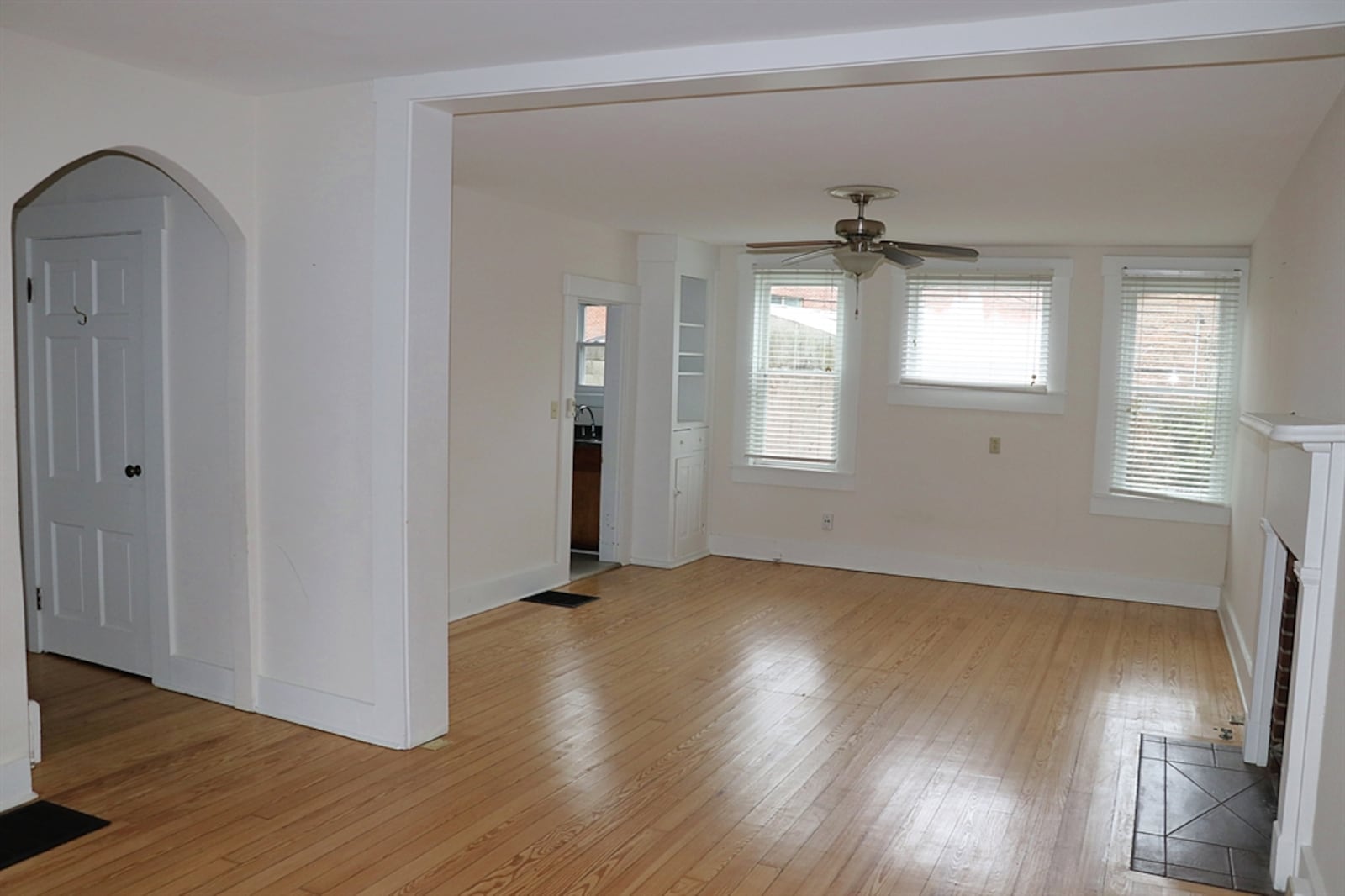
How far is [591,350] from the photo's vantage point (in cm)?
883

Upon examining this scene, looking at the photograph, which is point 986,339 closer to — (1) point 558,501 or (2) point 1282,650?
(1) point 558,501

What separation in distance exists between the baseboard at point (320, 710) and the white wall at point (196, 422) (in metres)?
0.27

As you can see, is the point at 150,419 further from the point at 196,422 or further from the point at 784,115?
the point at 784,115

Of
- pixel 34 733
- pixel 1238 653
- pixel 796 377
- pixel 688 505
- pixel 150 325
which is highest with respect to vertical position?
pixel 150 325

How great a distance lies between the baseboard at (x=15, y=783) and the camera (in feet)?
11.0

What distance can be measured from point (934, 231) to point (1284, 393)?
2.90 metres

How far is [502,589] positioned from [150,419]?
248 cm

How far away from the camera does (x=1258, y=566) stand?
194 inches

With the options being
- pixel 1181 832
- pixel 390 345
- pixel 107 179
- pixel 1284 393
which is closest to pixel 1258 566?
pixel 1284 393

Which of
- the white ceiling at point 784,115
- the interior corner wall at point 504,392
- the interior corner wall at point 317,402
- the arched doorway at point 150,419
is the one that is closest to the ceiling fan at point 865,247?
the white ceiling at point 784,115

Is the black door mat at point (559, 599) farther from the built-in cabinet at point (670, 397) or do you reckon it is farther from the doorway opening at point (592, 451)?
the built-in cabinet at point (670, 397)

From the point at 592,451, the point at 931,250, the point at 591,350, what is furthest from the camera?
the point at 591,350

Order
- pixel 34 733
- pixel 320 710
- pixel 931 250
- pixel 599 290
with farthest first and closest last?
1. pixel 599 290
2. pixel 931 250
3. pixel 320 710
4. pixel 34 733

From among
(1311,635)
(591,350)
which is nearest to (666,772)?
(1311,635)
